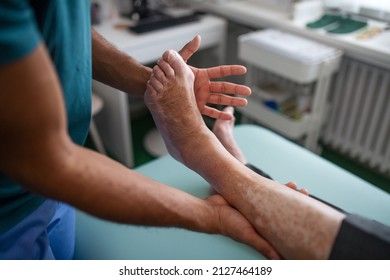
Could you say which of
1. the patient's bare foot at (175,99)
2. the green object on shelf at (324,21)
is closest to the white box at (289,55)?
the green object on shelf at (324,21)

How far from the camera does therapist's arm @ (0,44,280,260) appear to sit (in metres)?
0.45

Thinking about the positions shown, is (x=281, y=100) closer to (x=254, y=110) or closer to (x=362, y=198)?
(x=254, y=110)

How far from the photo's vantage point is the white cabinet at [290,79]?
1.66m

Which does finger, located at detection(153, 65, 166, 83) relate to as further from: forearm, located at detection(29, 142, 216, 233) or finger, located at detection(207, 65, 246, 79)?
forearm, located at detection(29, 142, 216, 233)

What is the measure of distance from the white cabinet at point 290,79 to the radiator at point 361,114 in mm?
144

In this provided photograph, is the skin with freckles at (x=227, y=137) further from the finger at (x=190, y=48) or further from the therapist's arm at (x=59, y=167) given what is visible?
the therapist's arm at (x=59, y=167)

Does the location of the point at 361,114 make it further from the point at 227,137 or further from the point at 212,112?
the point at 212,112

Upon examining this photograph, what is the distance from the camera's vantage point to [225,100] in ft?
3.38

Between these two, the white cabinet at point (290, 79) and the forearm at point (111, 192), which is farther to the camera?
the white cabinet at point (290, 79)

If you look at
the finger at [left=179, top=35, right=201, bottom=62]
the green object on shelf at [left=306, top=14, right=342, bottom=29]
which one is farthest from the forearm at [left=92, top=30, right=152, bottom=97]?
the green object on shelf at [left=306, top=14, right=342, bottom=29]

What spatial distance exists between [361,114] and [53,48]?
181 cm

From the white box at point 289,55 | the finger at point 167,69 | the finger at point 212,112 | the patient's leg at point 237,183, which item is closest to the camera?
the patient's leg at point 237,183

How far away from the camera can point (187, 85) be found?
964 mm

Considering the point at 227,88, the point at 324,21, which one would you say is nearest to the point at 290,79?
the point at 324,21
